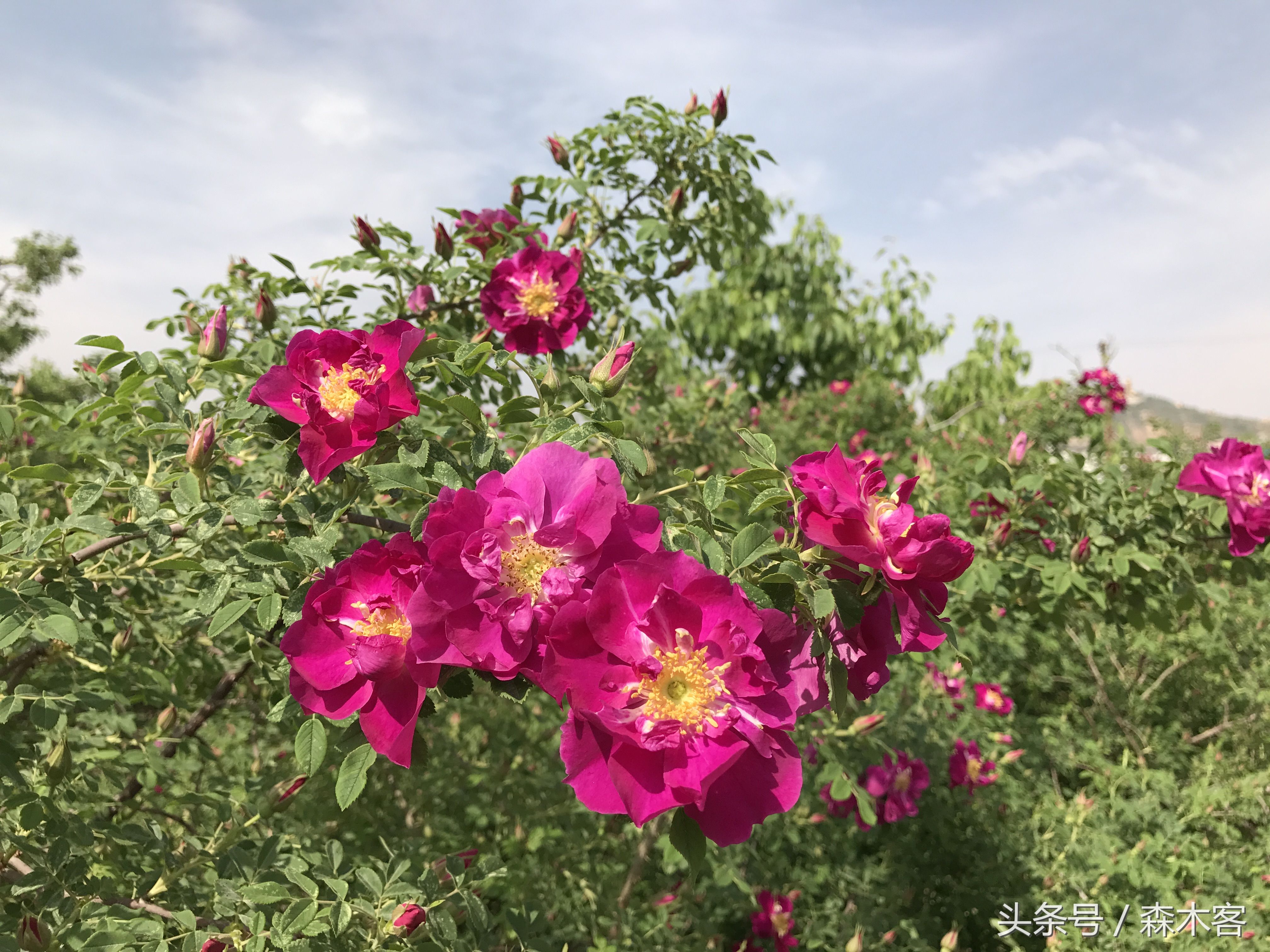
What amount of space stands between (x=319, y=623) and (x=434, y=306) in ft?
3.52

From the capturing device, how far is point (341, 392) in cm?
95

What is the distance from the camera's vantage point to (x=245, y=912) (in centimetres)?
122

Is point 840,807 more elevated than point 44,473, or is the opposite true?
point 44,473

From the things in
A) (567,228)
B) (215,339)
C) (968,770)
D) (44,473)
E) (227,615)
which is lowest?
(968,770)

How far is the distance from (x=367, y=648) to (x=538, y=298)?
0.99 m

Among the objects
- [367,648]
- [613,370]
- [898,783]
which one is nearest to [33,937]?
[367,648]

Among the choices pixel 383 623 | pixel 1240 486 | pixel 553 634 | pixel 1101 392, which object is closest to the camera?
pixel 553 634

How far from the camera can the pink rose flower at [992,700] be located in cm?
365

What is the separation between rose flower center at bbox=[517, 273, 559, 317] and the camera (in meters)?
1.65

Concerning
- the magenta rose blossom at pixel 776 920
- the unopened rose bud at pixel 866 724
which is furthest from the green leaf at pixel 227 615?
the magenta rose blossom at pixel 776 920

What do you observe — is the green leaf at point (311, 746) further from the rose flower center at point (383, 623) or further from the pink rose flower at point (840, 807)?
the pink rose flower at point (840, 807)

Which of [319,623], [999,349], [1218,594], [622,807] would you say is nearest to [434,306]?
[319,623]

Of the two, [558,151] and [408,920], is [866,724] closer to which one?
[408,920]

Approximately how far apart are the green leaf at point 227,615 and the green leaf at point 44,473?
296 mm
